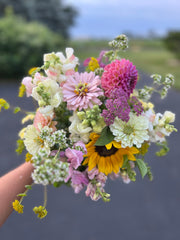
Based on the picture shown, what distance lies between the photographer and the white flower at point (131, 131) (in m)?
1.19

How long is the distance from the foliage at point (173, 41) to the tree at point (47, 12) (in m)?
7.14

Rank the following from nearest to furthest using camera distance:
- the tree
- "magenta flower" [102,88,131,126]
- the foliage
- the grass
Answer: "magenta flower" [102,88,131,126] < the grass < the foliage < the tree

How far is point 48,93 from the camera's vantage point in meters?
1.21

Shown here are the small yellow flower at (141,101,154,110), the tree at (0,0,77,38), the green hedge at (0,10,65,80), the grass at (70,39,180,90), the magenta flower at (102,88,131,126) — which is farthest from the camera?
the tree at (0,0,77,38)

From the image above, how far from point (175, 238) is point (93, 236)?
37.1 inches

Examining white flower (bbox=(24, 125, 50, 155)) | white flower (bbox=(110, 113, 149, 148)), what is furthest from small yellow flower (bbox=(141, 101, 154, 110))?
white flower (bbox=(24, 125, 50, 155))

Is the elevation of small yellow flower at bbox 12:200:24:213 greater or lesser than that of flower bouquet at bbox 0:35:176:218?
lesser

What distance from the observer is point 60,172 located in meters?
0.95

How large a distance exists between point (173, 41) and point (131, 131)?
13146mm

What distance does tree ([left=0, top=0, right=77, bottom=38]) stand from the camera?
14.9 meters

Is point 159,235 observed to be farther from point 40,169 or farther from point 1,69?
point 1,69

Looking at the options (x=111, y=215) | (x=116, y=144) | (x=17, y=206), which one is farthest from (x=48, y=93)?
(x=111, y=215)

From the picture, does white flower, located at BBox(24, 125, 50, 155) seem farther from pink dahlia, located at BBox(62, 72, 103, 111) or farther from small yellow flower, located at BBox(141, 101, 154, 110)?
small yellow flower, located at BBox(141, 101, 154, 110)

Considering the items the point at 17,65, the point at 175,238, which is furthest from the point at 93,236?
the point at 17,65
